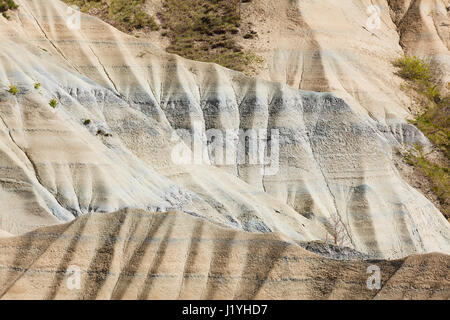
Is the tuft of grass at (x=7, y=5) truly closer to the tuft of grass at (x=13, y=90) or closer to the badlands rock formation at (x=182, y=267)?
the tuft of grass at (x=13, y=90)

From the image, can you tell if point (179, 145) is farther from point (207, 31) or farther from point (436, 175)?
point (207, 31)

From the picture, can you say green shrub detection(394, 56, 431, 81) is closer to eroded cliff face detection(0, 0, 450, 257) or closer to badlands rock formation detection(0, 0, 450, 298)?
badlands rock formation detection(0, 0, 450, 298)

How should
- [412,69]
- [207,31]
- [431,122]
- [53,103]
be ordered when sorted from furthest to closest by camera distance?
[207,31], [412,69], [431,122], [53,103]

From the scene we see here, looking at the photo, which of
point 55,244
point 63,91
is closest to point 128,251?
point 55,244

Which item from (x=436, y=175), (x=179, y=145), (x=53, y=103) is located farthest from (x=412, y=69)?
(x=53, y=103)

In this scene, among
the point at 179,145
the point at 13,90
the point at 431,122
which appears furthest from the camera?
the point at 431,122

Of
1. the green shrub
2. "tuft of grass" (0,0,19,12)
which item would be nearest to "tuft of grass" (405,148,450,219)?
the green shrub
